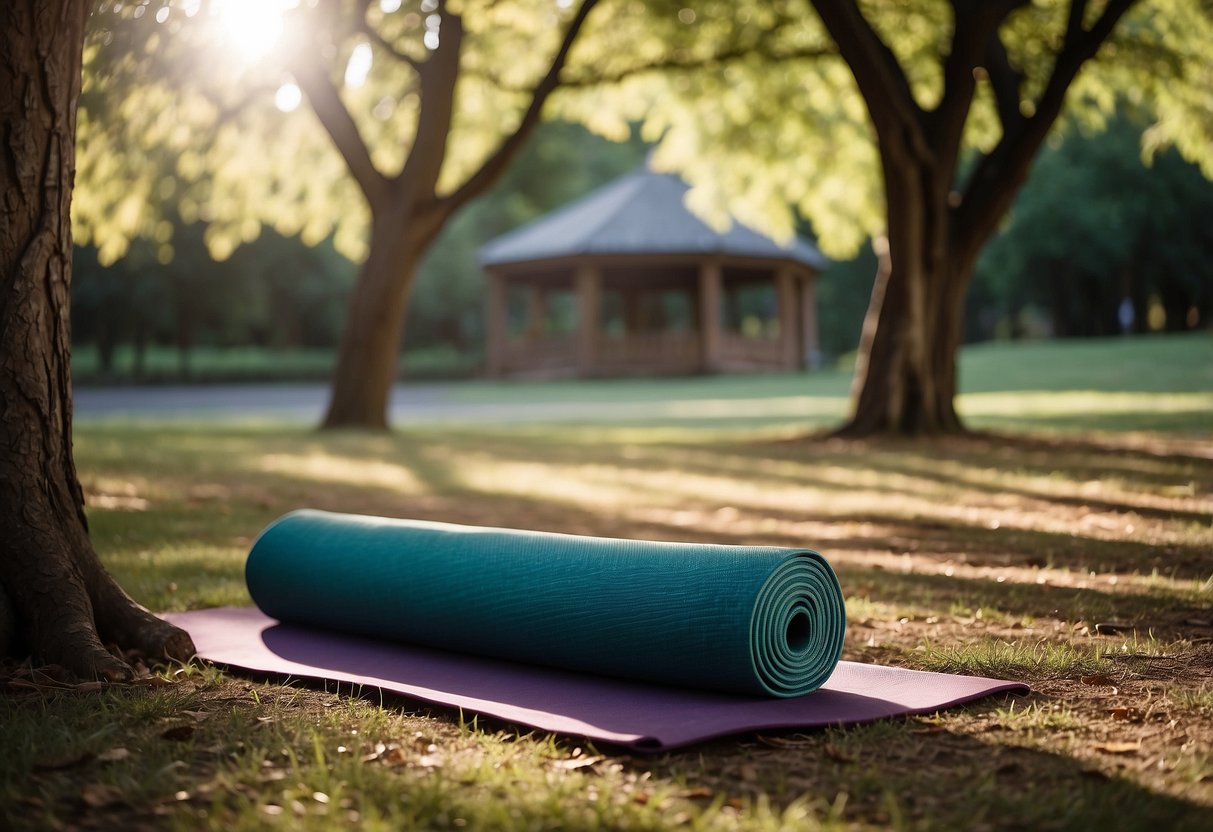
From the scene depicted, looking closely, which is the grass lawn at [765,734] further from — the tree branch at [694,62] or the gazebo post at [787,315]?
the gazebo post at [787,315]

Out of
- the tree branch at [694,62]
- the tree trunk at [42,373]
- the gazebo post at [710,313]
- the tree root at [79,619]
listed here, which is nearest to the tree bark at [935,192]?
the tree branch at [694,62]

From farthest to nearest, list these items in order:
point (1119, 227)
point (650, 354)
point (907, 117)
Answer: point (1119, 227)
point (650, 354)
point (907, 117)

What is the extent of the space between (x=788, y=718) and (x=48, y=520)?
275 centimetres

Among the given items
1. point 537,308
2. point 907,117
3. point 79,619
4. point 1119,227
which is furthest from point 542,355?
point 79,619

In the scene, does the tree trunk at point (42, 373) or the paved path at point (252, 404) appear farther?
the paved path at point (252, 404)

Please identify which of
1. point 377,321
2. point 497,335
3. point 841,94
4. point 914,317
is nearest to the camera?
point 914,317

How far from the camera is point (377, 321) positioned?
16609 millimetres

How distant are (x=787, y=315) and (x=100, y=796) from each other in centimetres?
3504

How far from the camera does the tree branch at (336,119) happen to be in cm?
1576

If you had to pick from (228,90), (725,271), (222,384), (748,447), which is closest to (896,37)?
(748,447)

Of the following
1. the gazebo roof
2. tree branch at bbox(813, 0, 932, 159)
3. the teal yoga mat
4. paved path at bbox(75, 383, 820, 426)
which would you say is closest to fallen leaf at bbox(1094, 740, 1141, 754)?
the teal yoga mat

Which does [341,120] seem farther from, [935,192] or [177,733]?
[177,733]

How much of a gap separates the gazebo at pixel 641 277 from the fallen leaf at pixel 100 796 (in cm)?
3083

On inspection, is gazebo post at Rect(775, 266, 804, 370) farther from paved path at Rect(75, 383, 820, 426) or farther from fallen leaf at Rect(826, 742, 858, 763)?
fallen leaf at Rect(826, 742, 858, 763)
